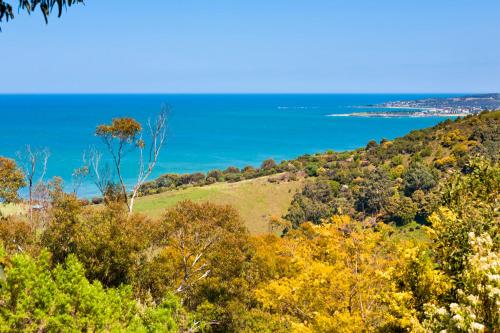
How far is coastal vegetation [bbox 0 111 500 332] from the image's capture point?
11.8 m

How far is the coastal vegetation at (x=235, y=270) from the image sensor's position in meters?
11.8

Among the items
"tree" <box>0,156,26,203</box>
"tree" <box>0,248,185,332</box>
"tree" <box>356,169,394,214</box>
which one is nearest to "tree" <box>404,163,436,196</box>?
"tree" <box>356,169,394,214</box>

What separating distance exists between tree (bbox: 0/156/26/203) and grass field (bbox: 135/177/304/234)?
35910mm

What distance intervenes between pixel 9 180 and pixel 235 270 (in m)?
15.1

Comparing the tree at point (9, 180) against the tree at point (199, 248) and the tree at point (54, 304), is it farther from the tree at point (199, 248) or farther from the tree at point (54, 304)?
the tree at point (54, 304)

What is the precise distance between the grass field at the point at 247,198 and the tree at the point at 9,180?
3591 cm

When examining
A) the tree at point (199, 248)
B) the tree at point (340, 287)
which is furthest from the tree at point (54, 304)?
the tree at point (199, 248)

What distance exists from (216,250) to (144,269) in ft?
12.8

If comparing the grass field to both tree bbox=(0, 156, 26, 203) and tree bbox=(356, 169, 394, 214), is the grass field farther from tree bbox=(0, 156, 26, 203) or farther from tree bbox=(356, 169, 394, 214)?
tree bbox=(0, 156, 26, 203)

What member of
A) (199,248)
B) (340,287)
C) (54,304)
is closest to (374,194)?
(199,248)

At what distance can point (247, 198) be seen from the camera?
7412 centimetres

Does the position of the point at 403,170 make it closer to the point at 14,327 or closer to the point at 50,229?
the point at 50,229

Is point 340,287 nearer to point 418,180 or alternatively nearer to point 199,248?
point 199,248

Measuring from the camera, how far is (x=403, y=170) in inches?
2864
